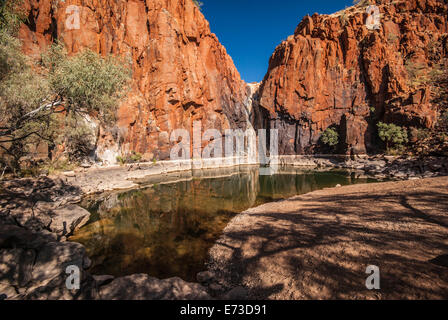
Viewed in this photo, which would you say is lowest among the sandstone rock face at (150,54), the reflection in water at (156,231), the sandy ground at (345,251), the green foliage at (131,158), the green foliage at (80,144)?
the reflection in water at (156,231)

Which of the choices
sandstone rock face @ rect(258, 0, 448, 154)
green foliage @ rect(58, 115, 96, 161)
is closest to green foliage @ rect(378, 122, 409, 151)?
sandstone rock face @ rect(258, 0, 448, 154)

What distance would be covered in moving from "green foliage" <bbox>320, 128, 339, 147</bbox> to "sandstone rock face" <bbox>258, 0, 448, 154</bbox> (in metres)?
1.77

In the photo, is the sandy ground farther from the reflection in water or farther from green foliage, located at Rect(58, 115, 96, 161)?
green foliage, located at Rect(58, 115, 96, 161)

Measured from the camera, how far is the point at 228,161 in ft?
134

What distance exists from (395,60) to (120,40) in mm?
49472

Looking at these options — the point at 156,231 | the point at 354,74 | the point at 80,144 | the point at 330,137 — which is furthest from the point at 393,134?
the point at 80,144

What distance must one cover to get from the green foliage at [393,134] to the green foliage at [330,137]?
26.3 feet

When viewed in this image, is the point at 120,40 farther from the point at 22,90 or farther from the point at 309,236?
the point at 309,236

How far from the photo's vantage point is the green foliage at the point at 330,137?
123 ft

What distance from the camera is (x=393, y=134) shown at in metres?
27.7

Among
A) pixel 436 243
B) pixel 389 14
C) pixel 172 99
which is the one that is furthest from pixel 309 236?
pixel 389 14

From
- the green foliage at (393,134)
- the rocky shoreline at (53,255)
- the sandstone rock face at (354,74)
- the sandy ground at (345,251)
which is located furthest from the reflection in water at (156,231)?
the sandstone rock face at (354,74)

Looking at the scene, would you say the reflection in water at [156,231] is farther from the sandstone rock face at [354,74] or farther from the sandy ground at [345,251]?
the sandstone rock face at [354,74]

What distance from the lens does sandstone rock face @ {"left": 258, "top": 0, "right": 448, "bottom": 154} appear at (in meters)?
33.0
